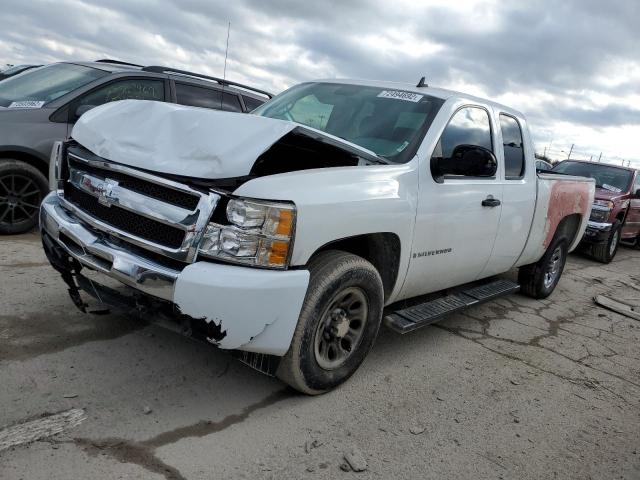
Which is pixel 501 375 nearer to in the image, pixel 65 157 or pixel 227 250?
pixel 227 250

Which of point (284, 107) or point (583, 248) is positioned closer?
point (284, 107)

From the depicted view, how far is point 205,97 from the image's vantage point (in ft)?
22.2

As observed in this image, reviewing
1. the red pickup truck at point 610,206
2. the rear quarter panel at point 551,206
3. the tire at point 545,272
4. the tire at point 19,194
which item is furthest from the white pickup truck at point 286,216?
the red pickup truck at point 610,206

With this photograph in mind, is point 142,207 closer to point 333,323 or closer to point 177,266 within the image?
point 177,266

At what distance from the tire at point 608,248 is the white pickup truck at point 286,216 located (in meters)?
6.30

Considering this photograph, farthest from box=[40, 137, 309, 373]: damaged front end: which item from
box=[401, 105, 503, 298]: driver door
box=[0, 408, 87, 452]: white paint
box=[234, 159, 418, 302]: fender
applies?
→ box=[401, 105, 503, 298]: driver door

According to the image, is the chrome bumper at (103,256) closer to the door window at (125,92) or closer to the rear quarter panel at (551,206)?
the door window at (125,92)

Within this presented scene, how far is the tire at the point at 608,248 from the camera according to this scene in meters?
9.58

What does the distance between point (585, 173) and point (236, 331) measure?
10.1m

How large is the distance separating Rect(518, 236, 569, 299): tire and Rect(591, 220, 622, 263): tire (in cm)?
374

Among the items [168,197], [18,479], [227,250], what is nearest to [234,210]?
[227,250]

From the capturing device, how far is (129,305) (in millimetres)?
2879

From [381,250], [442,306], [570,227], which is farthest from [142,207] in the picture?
[570,227]

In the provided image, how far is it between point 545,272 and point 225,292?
15.2 ft
